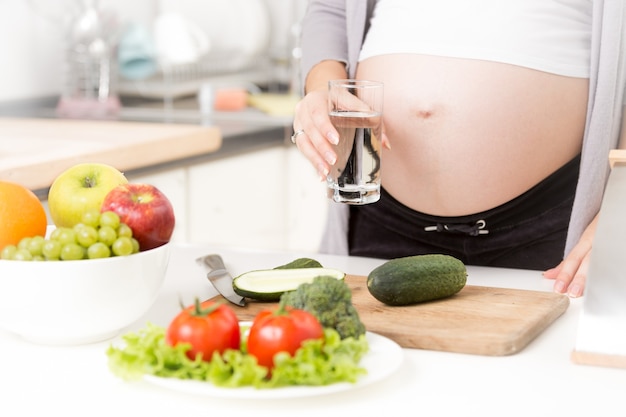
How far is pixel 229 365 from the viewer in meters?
0.86

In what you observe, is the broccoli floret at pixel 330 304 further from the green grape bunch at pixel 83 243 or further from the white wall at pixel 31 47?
the white wall at pixel 31 47

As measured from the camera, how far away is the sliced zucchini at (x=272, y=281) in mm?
1186

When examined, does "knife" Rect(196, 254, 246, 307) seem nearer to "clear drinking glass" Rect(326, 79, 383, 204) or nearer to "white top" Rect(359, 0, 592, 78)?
"clear drinking glass" Rect(326, 79, 383, 204)

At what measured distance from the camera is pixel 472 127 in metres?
1.70

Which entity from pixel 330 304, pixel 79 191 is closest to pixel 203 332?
pixel 330 304

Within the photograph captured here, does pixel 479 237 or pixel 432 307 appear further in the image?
pixel 479 237

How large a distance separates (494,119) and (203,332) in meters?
0.96

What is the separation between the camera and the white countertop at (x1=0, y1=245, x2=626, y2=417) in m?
0.88

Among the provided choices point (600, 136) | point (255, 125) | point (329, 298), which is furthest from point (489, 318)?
point (255, 125)

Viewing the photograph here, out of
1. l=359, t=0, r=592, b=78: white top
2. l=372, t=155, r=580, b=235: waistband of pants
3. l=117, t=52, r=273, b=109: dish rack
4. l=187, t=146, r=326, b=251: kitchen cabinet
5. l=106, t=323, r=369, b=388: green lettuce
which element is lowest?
l=187, t=146, r=326, b=251: kitchen cabinet

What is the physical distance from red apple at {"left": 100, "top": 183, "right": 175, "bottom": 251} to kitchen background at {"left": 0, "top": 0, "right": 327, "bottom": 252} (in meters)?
1.39

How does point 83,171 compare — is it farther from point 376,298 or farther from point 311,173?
point 311,173

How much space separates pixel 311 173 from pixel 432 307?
1.92m

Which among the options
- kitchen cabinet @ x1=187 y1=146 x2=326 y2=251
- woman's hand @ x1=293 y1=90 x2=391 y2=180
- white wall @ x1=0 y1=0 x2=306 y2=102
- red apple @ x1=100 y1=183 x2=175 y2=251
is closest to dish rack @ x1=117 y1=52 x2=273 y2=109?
white wall @ x1=0 y1=0 x2=306 y2=102
